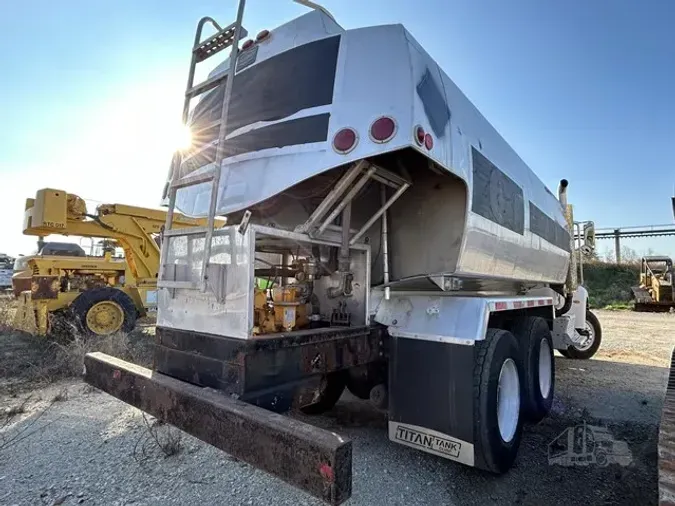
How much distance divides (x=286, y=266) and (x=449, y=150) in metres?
1.58

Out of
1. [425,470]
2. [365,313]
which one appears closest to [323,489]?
[365,313]

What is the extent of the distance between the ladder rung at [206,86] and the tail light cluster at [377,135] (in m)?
0.85

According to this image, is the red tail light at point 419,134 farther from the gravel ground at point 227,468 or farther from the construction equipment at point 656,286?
the construction equipment at point 656,286

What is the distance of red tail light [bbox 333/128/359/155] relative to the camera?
258 centimetres

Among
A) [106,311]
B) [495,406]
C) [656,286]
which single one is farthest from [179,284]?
[656,286]

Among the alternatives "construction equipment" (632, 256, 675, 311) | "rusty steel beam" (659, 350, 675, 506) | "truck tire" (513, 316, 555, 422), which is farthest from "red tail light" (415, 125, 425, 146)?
"construction equipment" (632, 256, 675, 311)

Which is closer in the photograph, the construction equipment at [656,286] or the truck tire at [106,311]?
the truck tire at [106,311]

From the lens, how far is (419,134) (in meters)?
2.58

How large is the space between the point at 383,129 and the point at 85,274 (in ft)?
29.3

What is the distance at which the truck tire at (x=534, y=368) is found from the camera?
173 inches

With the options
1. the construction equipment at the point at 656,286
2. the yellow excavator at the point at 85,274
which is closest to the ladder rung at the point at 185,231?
the yellow excavator at the point at 85,274

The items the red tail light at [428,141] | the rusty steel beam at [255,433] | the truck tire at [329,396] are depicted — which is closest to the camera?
the rusty steel beam at [255,433]

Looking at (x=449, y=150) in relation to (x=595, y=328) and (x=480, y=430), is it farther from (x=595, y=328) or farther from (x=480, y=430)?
(x=595, y=328)

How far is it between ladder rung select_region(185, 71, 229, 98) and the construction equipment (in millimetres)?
21814
